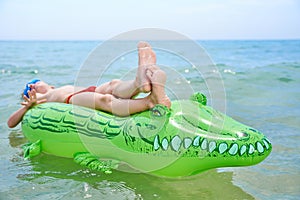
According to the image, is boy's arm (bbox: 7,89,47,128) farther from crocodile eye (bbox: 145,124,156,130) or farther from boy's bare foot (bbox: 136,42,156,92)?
crocodile eye (bbox: 145,124,156,130)

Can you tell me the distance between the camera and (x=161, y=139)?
2537 millimetres

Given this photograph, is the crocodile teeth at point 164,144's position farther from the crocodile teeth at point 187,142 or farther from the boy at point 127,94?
the boy at point 127,94

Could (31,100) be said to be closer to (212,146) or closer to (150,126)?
(150,126)

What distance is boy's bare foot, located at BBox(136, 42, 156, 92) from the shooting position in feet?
8.46

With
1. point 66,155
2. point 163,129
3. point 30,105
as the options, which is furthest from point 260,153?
point 30,105

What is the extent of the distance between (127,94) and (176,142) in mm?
677

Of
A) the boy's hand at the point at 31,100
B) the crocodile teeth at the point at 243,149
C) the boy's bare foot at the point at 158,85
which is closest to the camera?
the crocodile teeth at the point at 243,149

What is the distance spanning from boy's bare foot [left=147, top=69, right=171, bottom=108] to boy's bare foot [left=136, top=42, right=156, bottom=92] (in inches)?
1.8

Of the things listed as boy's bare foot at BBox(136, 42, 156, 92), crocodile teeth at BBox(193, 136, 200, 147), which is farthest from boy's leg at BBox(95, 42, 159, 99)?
crocodile teeth at BBox(193, 136, 200, 147)

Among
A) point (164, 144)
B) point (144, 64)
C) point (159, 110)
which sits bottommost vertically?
point (164, 144)

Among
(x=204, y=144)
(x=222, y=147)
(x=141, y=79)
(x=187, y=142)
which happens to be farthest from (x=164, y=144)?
(x=141, y=79)

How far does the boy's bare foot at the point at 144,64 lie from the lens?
258 cm

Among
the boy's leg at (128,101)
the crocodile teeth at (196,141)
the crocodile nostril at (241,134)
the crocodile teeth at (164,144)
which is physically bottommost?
the crocodile teeth at (164,144)

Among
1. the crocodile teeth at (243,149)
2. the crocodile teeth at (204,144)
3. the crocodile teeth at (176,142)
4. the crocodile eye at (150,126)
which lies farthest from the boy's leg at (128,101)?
the crocodile teeth at (243,149)
